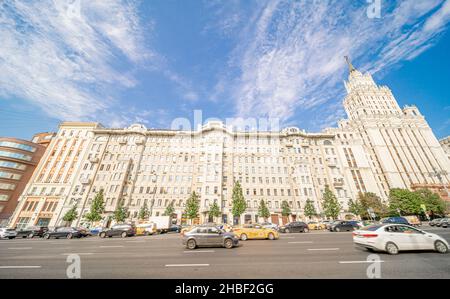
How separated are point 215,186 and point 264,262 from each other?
35421mm

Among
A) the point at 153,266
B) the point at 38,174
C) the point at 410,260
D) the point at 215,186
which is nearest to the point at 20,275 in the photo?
the point at 153,266

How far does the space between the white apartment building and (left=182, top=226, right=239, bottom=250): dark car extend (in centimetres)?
2870

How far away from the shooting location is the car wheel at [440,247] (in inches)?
328

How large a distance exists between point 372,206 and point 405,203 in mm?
9440

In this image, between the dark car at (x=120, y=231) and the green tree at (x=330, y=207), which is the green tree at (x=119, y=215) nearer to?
the dark car at (x=120, y=231)

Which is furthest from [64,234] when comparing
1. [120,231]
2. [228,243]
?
[228,243]

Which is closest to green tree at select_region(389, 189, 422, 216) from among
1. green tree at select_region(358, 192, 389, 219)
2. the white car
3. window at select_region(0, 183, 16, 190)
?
green tree at select_region(358, 192, 389, 219)

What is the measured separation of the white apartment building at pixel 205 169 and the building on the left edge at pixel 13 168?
11839mm

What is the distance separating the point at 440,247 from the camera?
27.7 ft

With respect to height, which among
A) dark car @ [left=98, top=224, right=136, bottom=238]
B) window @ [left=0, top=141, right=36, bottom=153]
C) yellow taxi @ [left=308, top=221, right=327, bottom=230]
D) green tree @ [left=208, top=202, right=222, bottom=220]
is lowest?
dark car @ [left=98, top=224, right=136, bottom=238]

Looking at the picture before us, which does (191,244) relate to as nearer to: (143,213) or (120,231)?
(120,231)

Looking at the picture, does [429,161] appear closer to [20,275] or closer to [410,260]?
[410,260]

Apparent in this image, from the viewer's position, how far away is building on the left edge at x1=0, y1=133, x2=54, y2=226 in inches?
1842

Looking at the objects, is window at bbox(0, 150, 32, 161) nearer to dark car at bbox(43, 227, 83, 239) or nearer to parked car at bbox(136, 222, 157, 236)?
dark car at bbox(43, 227, 83, 239)
